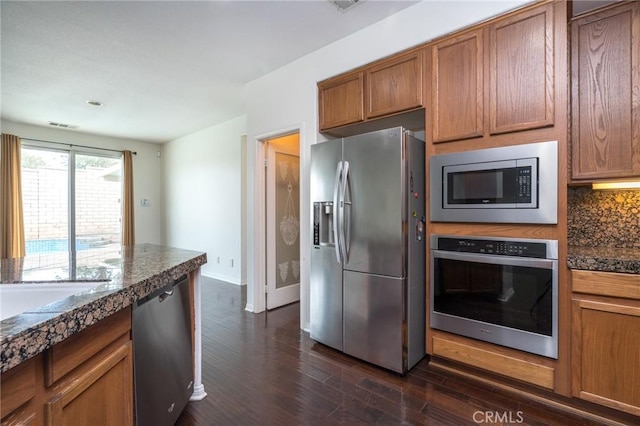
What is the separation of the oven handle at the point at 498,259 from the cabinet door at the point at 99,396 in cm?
194

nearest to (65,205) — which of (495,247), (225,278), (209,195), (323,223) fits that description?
(209,195)

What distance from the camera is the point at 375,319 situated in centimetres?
222

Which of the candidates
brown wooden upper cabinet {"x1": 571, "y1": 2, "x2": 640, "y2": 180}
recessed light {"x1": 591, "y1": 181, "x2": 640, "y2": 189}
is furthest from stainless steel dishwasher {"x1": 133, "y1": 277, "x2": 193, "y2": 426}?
recessed light {"x1": 591, "y1": 181, "x2": 640, "y2": 189}

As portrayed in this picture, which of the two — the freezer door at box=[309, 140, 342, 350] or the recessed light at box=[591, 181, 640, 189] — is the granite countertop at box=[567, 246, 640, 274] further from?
the freezer door at box=[309, 140, 342, 350]

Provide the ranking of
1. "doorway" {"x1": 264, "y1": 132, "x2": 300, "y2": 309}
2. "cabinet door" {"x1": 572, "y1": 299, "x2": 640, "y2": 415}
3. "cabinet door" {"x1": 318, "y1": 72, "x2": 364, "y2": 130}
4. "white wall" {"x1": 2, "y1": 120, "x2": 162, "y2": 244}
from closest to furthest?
"cabinet door" {"x1": 572, "y1": 299, "x2": 640, "y2": 415}
"cabinet door" {"x1": 318, "y1": 72, "x2": 364, "y2": 130}
"doorway" {"x1": 264, "y1": 132, "x2": 300, "y2": 309}
"white wall" {"x1": 2, "y1": 120, "x2": 162, "y2": 244}

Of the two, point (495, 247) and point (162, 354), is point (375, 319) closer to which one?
point (495, 247)

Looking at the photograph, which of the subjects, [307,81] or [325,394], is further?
[307,81]

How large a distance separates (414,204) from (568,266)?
98 cm

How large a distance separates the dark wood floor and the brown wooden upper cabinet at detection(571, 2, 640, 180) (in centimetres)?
155

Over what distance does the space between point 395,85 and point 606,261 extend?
71.3 inches

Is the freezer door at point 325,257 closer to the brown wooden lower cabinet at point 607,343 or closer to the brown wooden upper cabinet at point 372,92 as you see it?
the brown wooden upper cabinet at point 372,92

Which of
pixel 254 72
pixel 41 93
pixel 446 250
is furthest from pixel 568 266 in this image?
pixel 41 93

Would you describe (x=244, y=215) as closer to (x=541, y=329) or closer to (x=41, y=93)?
(x=41, y=93)

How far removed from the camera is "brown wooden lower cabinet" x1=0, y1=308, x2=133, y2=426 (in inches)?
27.9
